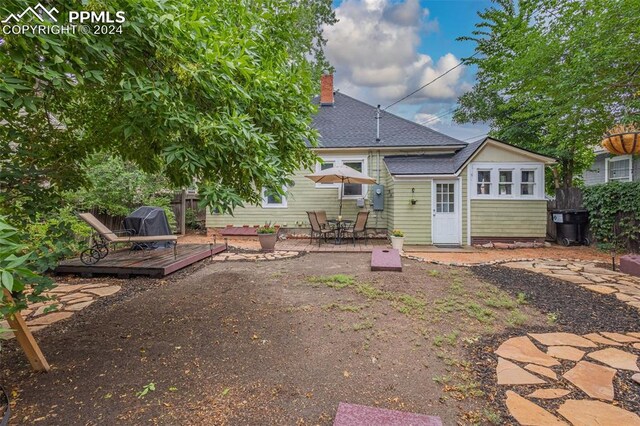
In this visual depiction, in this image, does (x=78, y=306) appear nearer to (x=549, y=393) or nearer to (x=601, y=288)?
(x=549, y=393)

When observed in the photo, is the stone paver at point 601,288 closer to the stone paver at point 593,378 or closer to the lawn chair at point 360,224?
the stone paver at point 593,378

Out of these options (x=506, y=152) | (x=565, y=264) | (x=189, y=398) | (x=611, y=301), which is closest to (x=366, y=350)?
(x=189, y=398)

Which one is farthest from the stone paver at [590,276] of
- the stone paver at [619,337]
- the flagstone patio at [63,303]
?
the flagstone patio at [63,303]

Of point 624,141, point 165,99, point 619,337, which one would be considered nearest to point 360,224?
point 624,141

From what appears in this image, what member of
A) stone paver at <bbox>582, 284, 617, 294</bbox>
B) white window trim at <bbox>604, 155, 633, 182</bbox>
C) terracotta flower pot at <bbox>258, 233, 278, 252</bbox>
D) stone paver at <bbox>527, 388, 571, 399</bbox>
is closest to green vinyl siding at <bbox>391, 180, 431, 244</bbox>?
terracotta flower pot at <bbox>258, 233, 278, 252</bbox>

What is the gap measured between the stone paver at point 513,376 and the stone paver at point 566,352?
55 centimetres

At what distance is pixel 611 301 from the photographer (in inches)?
164

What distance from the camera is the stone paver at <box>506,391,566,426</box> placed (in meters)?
1.89

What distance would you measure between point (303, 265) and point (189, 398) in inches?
164

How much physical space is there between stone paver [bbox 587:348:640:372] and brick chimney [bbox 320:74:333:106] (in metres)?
12.1

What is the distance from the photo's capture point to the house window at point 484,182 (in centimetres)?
919

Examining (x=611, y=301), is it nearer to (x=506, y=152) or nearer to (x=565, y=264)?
(x=565, y=264)

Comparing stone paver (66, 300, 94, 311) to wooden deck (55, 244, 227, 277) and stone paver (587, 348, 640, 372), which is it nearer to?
wooden deck (55, 244, 227, 277)

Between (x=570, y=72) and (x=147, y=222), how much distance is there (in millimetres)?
10904
